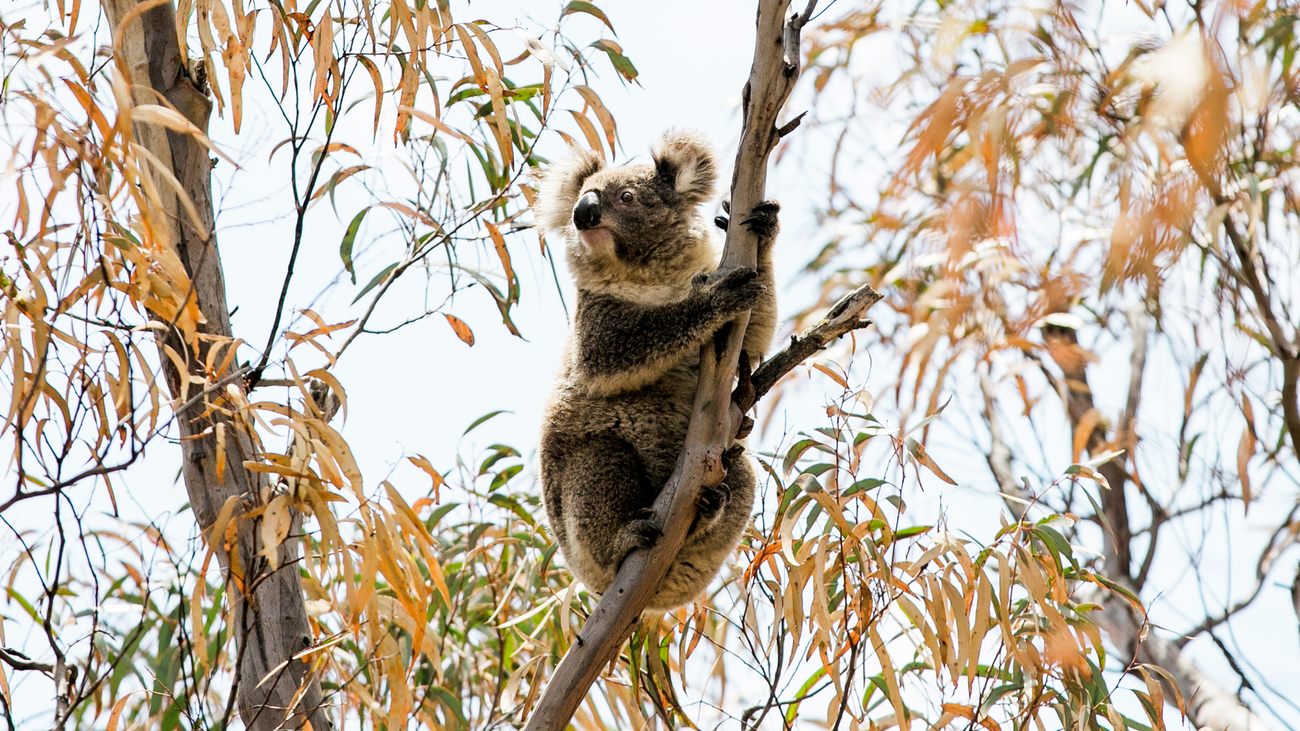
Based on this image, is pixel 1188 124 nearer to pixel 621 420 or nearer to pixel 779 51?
pixel 779 51

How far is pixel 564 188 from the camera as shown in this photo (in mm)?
3275

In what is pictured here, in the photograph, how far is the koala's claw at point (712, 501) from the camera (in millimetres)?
2365

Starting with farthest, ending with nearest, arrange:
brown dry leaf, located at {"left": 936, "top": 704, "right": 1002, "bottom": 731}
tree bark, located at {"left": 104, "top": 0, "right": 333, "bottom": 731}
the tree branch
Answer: brown dry leaf, located at {"left": 936, "top": 704, "right": 1002, "bottom": 731} → tree bark, located at {"left": 104, "top": 0, "right": 333, "bottom": 731} → the tree branch

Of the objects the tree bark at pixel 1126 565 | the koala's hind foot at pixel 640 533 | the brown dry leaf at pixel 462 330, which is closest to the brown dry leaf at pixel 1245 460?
the tree bark at pixel 1126 565

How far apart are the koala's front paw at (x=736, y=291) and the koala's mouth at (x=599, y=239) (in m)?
0.66

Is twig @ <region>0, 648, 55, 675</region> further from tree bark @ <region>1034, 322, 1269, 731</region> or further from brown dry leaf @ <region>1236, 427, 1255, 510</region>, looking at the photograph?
brown dry leaf @ <region>1236, 427, 1255, 510</region>

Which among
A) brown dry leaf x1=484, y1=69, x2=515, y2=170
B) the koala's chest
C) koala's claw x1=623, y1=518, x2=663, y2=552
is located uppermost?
brown dry leaf x1=484, y1=69, x2=515, y2=170

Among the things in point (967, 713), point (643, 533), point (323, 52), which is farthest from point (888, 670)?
point (323, 52)

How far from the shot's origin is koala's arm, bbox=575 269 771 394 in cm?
235

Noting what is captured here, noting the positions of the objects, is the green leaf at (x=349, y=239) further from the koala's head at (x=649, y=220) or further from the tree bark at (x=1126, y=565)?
the tree bark at (x=1126, y=565)

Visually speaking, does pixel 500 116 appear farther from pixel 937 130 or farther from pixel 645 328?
pixel 937 130

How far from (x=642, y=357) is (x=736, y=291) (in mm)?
344

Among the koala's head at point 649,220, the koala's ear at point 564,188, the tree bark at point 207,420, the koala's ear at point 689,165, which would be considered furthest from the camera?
the koala's ear at point 564,188

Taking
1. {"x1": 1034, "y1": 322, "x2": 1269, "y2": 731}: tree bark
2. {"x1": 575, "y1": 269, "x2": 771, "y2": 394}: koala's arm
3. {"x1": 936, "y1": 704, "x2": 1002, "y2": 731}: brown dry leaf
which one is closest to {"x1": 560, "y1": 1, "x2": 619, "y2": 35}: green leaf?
{"x1": 575, "y1": 269, "x2": 771, "y2": 394}: koala's arm
